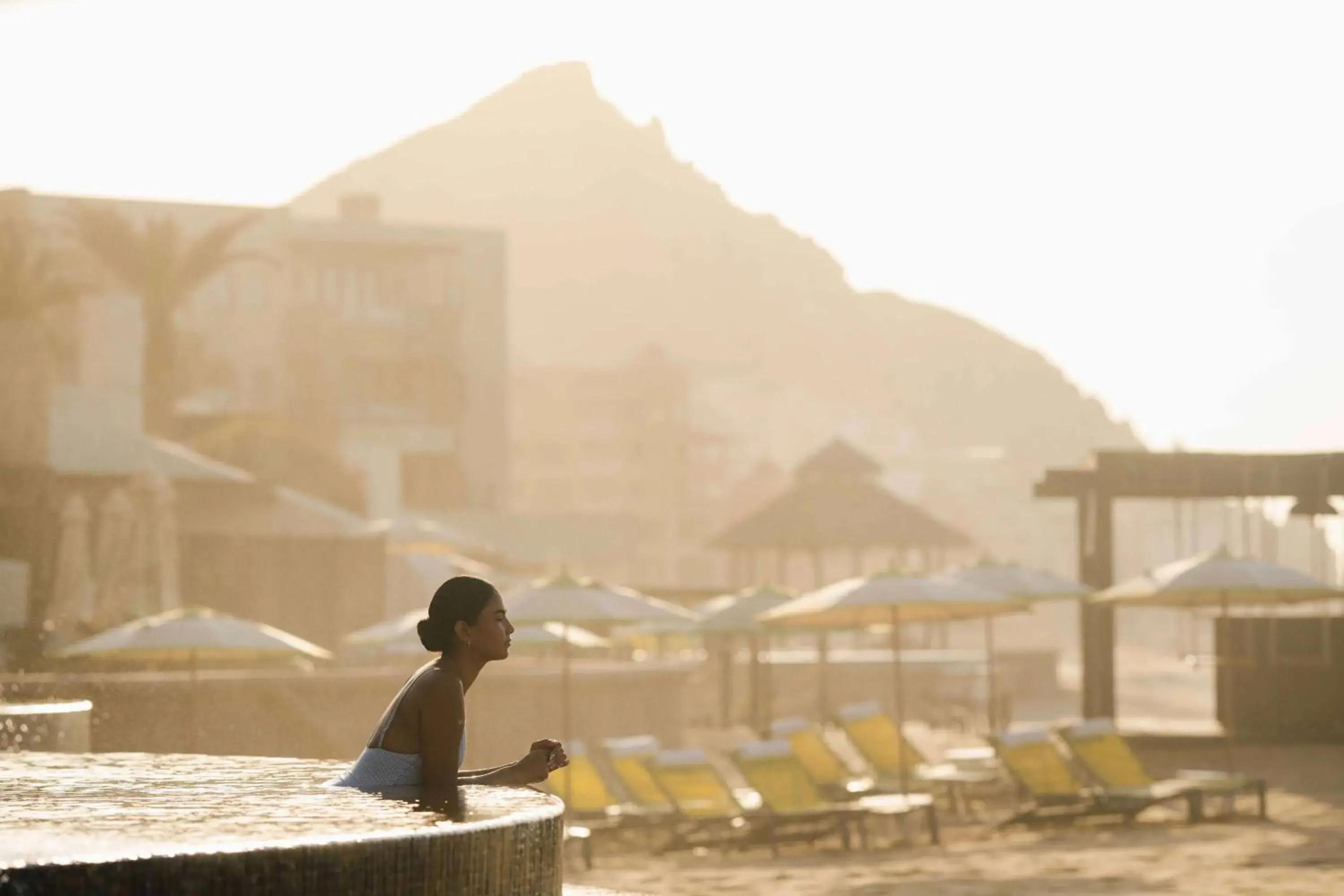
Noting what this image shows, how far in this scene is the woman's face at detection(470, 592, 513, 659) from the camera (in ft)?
17.2

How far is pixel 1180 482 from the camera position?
22.4 m

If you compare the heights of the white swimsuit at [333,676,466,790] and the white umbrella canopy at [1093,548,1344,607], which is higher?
the white umbrella canopy at [1093,548,1344,607]

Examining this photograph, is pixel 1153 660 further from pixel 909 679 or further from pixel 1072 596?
pixel 1072 596

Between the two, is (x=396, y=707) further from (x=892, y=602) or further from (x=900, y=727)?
(x=900, y=727)

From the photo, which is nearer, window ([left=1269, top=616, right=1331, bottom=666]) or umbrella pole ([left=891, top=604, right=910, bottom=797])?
umbrella pole ([left=891, top=604, right=910, bottom=797])

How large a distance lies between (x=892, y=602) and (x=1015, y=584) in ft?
19.5

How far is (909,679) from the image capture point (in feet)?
123

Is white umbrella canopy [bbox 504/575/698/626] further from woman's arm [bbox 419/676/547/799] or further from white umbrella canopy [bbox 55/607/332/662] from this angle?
woman's arm [bbox 419/676/547/799]

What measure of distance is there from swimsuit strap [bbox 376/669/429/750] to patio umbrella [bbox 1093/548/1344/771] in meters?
13.6

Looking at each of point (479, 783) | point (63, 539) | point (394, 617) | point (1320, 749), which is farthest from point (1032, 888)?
point (394, 617)

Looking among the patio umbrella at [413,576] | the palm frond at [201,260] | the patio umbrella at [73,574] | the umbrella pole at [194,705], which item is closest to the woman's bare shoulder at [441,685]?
the umbrella pole at [194,705]

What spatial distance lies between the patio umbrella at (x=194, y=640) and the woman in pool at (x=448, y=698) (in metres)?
10.5

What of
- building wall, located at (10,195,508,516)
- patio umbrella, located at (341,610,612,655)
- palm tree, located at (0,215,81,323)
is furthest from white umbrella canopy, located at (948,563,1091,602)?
building wall, located at (10,195,508,516)

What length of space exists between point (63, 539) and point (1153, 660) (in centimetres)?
7678
